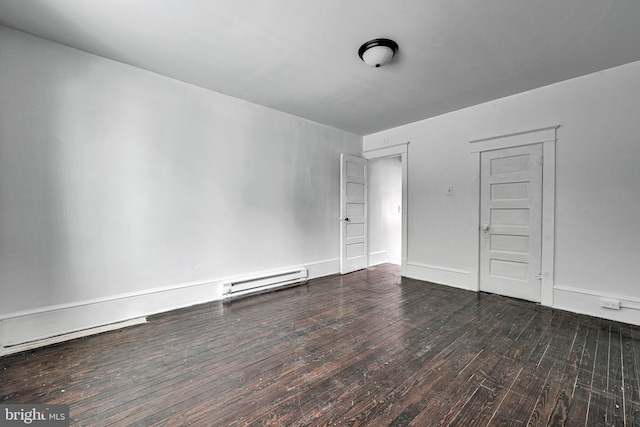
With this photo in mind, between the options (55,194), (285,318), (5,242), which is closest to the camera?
(5,242)

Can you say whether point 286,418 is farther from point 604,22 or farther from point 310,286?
point 604,22

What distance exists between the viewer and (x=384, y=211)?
6.05 meters

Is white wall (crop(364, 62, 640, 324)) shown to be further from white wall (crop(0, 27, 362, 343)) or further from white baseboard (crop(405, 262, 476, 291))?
white wall (crop(0, 27, 362, 343))

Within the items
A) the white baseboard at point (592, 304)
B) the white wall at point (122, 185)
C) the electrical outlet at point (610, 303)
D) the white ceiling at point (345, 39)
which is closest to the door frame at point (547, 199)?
the white baseboard at point (592, 304)

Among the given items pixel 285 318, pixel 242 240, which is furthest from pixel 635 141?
pixel 242 240

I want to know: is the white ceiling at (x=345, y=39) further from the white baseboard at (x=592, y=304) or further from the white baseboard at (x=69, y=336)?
the white baseboard at (x=69, y=336)

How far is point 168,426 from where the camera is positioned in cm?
151

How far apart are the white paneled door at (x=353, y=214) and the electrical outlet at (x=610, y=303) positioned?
335 cm

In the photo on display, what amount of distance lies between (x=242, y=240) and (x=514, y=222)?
12.4ft

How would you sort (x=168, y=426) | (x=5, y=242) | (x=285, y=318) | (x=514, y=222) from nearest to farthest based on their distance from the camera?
(x=168, y=426), (x=5, y=242), (x=285, y=318), (x=514, y=222)

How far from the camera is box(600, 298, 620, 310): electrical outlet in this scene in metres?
2.87

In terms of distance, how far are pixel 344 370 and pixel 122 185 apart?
2897mm

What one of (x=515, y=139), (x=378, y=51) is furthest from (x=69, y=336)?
(x=515, y=139)

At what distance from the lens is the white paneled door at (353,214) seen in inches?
197
